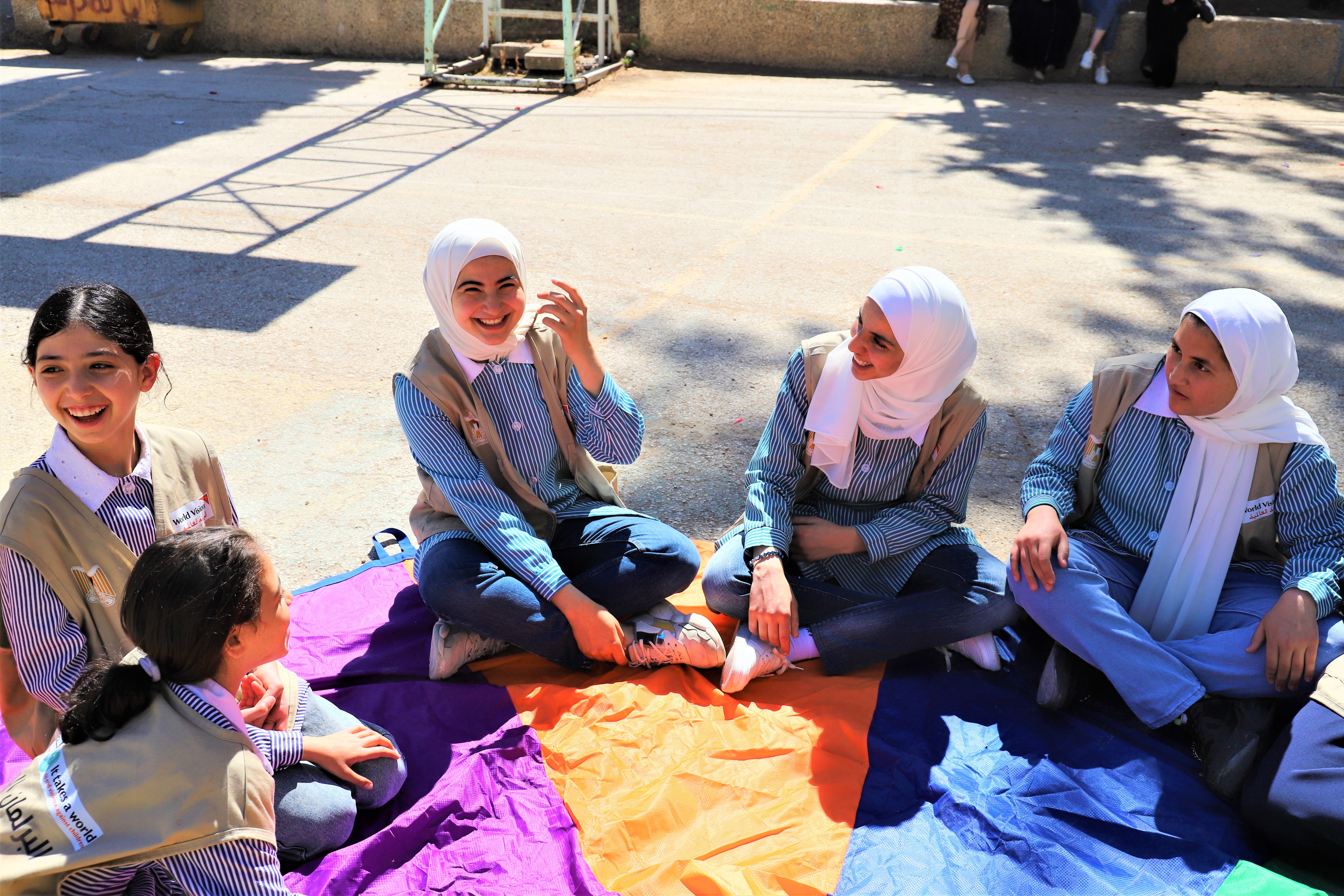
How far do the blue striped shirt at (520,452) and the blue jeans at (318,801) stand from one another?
0.58 metres

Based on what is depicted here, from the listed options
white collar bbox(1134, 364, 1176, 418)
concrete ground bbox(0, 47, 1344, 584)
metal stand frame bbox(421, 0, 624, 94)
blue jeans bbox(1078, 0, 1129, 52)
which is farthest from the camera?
blue jeans bbox(1078, 0, 1129, 52)

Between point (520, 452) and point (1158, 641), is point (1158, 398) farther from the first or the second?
point (520, 452)

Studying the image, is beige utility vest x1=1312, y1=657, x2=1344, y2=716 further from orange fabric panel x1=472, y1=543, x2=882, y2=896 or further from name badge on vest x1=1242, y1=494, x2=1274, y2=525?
orange fabric panel x1=472, y1=543, x2=882, y2=896

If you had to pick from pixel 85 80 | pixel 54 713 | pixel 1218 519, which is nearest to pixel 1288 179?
pixel 1218 519

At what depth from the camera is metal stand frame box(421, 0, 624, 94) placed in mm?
10852

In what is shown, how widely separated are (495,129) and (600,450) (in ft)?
23.3

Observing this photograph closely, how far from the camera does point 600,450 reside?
2895 millimetres

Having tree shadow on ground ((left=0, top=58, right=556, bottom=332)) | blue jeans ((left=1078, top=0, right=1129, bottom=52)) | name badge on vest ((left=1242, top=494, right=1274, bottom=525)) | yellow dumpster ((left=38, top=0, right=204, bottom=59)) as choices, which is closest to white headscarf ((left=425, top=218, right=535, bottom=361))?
name badge on vest ((left=1242, top=494, right=1274, bottom=525))

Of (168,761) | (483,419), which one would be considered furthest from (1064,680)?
(168,761)

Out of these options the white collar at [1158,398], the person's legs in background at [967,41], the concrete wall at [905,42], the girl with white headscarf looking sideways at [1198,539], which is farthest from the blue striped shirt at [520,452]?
the concrete wall at [905,42]

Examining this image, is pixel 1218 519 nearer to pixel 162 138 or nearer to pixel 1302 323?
pixel 1302 323

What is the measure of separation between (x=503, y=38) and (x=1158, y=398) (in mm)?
11799

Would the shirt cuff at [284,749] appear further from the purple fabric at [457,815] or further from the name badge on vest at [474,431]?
the name badge on vest at [474,431]

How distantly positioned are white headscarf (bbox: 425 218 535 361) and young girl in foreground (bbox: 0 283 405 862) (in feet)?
2.37
